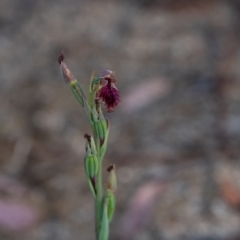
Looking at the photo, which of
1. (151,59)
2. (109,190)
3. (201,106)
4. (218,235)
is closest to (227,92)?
(201,106)

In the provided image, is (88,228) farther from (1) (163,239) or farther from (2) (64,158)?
(2) (64,158)

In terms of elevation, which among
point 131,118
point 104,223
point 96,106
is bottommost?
point 104,223

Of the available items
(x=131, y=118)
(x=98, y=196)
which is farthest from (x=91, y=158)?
(x=131, y=118)

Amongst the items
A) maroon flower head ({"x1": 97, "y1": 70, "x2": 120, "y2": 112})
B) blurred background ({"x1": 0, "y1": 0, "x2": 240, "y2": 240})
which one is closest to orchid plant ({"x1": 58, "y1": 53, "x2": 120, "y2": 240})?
maroon flower head ({"x1": 97, "y1": 70, "x2": 120, "y2": 112})

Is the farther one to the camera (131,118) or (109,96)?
(131,118)

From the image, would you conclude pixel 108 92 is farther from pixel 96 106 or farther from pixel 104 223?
pixel 104 223

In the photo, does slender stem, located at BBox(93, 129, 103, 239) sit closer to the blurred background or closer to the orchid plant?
the orchid plant
